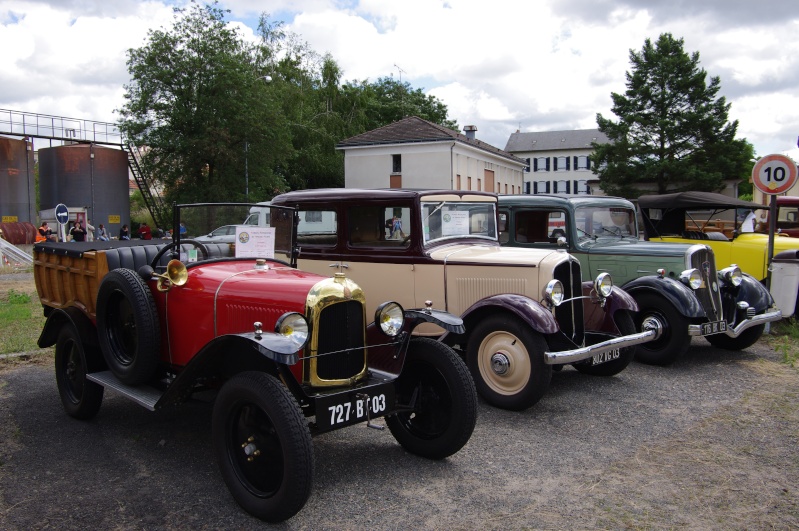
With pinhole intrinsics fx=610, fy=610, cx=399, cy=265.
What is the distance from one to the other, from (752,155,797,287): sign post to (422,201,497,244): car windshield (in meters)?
4.03

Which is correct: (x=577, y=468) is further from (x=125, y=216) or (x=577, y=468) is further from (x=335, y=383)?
(x=125, y=216)

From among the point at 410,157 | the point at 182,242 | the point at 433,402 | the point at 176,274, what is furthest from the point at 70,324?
the point at 410,157

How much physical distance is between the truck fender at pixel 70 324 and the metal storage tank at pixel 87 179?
2649 cm

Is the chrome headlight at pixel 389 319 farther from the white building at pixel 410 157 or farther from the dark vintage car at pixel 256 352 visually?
the white building at pixel 410 157

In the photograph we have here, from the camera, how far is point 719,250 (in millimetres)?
9578

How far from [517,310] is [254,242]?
2259 mm

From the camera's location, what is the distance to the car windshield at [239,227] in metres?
4.62

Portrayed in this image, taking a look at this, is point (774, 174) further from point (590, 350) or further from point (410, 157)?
point (410, 157)

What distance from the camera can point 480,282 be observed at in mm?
5863

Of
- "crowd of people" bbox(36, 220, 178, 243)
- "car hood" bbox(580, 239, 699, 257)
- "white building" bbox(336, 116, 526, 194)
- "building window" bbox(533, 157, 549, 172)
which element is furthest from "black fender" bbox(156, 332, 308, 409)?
"building window" bbox(533, 157, 549, 172)

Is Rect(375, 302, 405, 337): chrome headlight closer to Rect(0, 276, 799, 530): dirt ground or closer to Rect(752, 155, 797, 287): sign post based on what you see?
Rect(0, 276, 799, 530): dirt ground

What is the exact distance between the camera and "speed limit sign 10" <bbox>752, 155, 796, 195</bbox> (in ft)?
26.7

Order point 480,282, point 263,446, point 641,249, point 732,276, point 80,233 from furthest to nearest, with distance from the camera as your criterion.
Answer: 1. point 80,233
2. point 641,249
3. point 732,276
4. point 480,282
5. point 263,446

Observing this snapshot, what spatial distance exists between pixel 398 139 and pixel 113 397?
1339 inches
